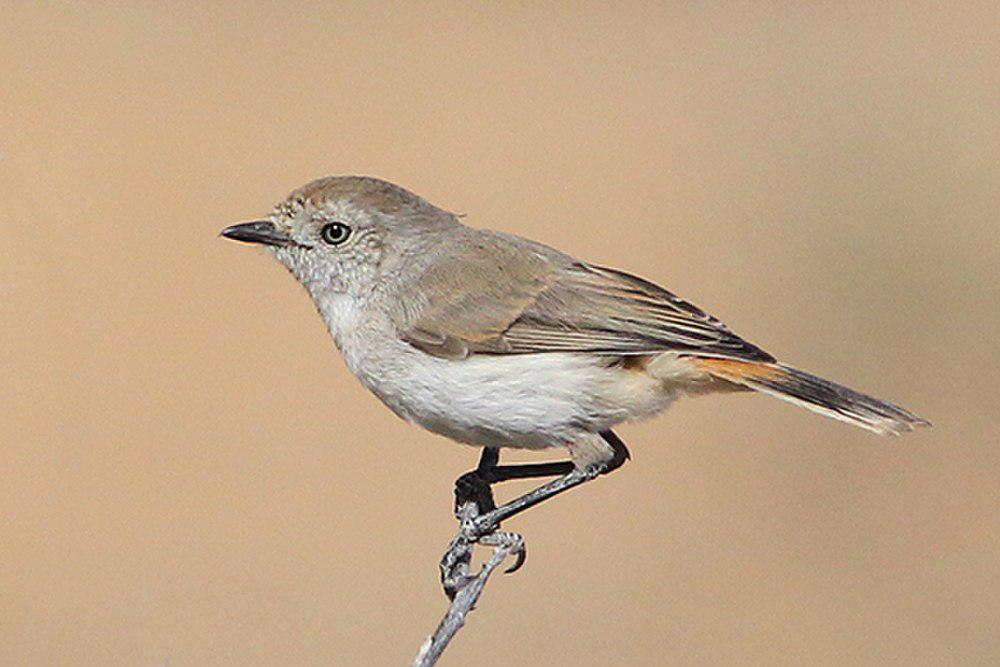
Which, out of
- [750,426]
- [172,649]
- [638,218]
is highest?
[638,218]

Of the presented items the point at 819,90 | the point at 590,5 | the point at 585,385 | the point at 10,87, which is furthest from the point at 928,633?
the point at 590,5

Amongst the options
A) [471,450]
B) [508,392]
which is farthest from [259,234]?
[471,450]

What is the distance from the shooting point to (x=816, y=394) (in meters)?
4.57

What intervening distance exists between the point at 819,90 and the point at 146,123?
18.4 ft

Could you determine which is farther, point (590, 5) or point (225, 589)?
point (590, 5)

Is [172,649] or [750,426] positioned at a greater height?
[750,426]

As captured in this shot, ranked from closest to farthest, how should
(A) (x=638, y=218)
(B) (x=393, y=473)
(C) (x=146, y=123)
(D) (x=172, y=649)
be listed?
1. (D) (x=172, y=649)
2. (B) (x=393, y=473)
3. (A) (x=638, y=218)
4. (C) (x=146, y=123)

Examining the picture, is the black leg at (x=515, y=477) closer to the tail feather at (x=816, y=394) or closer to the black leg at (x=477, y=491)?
the black leg at (x=477, y=491)

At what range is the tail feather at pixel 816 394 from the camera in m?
4.50

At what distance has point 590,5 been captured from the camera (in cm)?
1678

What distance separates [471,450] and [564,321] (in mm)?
5146

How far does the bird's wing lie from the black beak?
1.63 feet

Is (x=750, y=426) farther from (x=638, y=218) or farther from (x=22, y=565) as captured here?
(x=22, y=565)

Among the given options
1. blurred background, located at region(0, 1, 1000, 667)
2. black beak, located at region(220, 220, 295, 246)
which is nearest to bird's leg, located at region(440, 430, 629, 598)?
black beak, located at region(220, 220, 295, 246)
